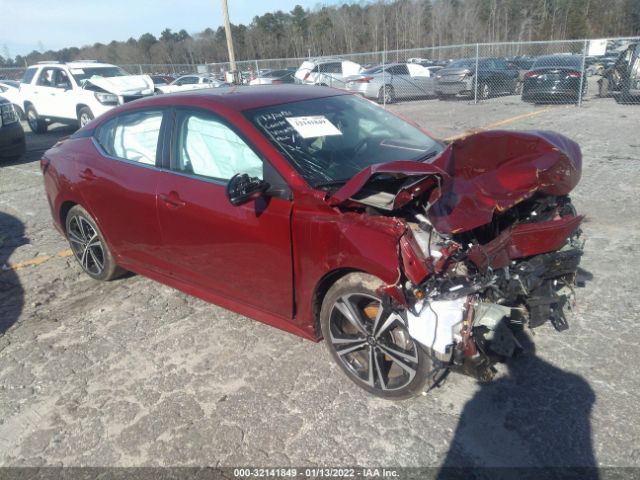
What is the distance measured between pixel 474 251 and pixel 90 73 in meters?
13.8

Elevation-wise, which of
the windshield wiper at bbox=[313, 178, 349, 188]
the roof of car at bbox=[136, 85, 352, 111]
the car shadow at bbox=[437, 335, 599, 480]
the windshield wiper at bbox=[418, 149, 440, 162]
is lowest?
the car shadow at bbox=[437, 335, 599, 480]

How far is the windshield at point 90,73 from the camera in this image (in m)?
13.2

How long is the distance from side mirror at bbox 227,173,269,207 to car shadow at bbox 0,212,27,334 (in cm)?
247

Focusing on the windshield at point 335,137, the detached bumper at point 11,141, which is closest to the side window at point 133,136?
the windshield at point 335,137

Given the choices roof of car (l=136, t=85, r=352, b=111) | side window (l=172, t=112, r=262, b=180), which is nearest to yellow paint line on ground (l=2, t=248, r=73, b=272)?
roof of car (l=136, t=85, r=352, b=111)

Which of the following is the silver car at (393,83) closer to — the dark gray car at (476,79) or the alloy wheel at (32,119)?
the dark gray car at (476,79)

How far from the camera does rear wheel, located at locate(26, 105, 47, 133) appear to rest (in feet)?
48.1

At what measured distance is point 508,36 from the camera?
6362 centimetres

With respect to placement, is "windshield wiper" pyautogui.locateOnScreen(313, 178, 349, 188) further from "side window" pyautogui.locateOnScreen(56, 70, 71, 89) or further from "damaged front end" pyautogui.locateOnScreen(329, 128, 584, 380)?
"side window" pyautogui.locateOnScreen(56, 70, 71, 89)

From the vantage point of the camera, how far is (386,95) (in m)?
18.5

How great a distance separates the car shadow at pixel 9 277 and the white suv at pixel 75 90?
6895 millimetres

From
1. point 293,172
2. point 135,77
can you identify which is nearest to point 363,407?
point 293,172

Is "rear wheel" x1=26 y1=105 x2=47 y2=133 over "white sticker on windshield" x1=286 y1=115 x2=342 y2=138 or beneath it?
beneath

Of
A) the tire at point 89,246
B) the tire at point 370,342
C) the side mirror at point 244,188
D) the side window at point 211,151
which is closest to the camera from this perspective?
the tire at point 370,342
